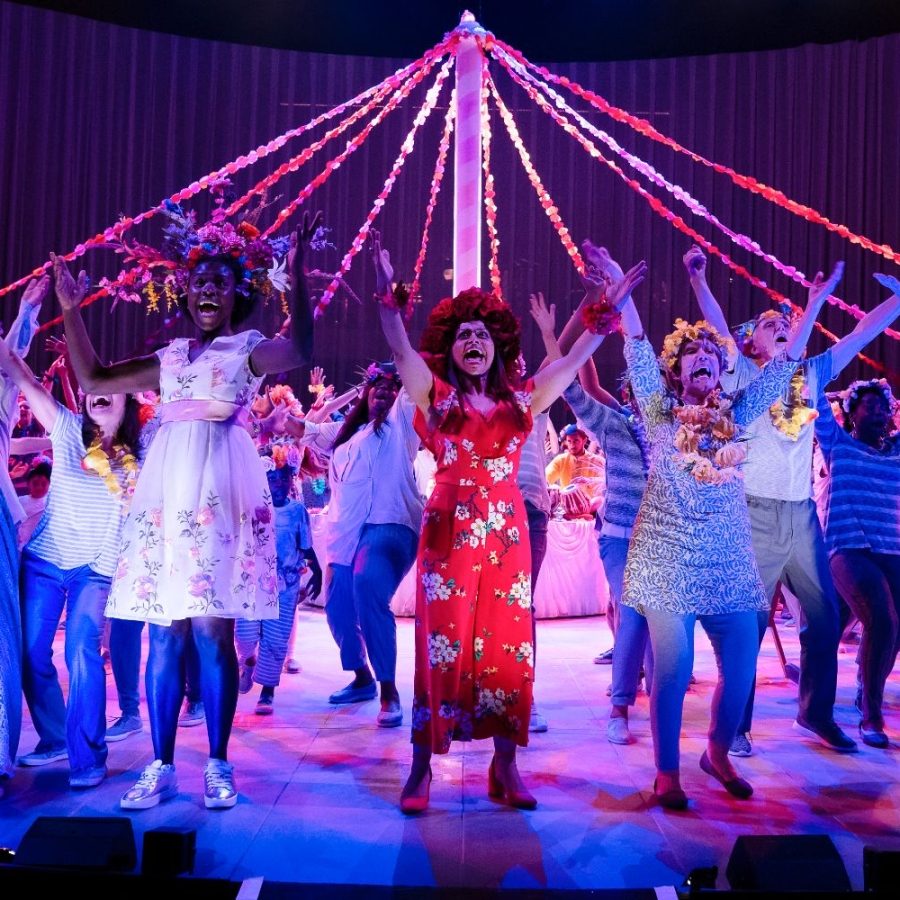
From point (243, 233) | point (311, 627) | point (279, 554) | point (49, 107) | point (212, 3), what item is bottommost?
point (311, 627)

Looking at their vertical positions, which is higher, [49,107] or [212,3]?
[212,3]

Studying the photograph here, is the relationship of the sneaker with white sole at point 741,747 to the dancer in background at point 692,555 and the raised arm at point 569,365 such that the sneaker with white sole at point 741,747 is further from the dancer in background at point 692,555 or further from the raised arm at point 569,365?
the raised arm at point 569,365

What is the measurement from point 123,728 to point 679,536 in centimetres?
257

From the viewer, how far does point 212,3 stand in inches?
451

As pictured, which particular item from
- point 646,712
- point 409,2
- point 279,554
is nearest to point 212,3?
point 409,2

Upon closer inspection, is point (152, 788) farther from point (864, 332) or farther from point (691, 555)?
point (864, 332)

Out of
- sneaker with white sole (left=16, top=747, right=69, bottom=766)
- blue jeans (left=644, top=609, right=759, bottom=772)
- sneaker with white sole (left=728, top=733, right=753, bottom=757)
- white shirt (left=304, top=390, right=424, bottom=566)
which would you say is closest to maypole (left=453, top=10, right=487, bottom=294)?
white shirt (left=304, top=390, right=424, bottom=566)

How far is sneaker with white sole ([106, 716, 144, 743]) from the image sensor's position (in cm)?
407

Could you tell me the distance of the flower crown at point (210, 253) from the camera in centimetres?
340

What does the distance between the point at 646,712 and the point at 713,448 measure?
1924 millimetres

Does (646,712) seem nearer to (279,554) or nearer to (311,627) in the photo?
(279,554)

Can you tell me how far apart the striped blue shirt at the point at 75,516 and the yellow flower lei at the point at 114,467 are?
0.03 metres

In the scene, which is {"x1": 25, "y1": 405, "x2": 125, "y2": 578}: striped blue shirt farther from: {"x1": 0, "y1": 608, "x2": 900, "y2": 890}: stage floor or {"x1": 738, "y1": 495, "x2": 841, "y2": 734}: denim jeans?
{"x1": 738, "y1": 495, "x2": 841, "y2": 734}: denim jeans

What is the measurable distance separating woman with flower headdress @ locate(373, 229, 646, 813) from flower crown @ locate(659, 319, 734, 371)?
40 centimetres
